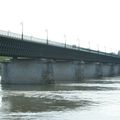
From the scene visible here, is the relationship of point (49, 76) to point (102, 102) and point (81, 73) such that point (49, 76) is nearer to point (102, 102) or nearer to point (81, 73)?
point (81, 73)

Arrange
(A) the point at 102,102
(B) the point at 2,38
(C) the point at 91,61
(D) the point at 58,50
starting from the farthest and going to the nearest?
(C) the point at 91,61, (D) the point at 58,50, (B) the point at 2,38, (A) the point at 102,102

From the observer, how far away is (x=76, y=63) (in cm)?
15125

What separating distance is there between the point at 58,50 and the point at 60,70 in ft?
50.1

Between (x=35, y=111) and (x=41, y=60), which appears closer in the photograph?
(x=35, y=111)

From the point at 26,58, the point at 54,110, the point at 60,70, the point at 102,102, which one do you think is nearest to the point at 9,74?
the point at 26,58

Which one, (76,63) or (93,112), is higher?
(76,63)

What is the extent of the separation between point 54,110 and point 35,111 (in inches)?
74.4

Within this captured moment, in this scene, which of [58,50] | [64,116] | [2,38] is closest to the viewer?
[64,116]

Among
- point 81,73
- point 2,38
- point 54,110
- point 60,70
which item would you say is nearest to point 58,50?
point 60,70

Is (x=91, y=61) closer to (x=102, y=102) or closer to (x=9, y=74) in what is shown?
(x=9, y=74)

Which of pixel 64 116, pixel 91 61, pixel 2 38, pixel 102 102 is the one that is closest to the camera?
pixel 64 116

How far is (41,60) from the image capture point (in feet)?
379

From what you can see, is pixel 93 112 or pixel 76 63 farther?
pixel 76 63

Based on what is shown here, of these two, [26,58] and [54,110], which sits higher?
[26,58]
